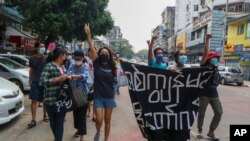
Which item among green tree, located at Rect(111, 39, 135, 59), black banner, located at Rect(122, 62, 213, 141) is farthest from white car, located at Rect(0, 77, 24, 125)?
green tree, located at Rect(111, 39, 135, 59)

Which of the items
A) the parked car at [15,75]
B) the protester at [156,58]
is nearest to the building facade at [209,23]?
the parked car at [15,75]

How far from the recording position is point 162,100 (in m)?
3.99

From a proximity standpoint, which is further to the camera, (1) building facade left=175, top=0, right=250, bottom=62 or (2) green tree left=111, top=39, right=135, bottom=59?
(2) green tree left=111, top=39, right=135, bottom=59

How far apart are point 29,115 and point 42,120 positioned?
2.46 ft

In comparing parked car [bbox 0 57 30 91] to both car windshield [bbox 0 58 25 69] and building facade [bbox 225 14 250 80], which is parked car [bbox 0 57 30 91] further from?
building facade [bbox 225 14 250 80]

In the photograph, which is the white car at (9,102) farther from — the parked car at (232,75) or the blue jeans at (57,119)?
the parked car at (232,75)

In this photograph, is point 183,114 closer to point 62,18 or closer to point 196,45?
point 62,18

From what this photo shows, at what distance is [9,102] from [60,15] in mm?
14010

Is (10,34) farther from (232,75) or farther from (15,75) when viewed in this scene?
(232,75)

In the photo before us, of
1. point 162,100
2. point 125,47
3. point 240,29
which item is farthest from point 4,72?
point 125,47

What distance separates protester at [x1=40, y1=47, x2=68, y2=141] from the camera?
4559 millimetres

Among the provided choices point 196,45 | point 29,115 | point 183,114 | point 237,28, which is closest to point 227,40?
point 237,28

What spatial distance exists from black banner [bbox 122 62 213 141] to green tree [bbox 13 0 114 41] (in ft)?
53.1

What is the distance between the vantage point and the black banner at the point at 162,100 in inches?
157
